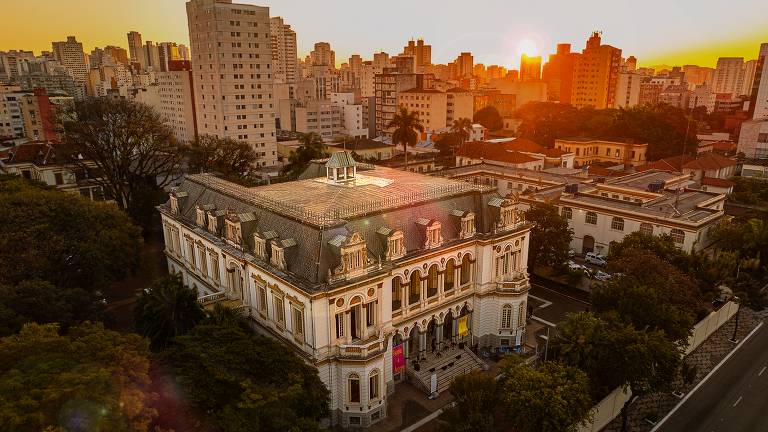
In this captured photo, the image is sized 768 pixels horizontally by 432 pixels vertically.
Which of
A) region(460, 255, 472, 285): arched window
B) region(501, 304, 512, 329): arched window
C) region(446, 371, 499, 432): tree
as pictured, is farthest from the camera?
region(501, 304, 512, 329): arched window

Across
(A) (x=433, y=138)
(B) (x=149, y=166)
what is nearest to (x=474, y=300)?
(B) (x=149, y=166)

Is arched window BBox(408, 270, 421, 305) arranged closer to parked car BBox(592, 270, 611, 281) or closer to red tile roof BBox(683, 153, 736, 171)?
parked car BBox(592, 270, 611, 281)

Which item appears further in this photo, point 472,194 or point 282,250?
point 472,194

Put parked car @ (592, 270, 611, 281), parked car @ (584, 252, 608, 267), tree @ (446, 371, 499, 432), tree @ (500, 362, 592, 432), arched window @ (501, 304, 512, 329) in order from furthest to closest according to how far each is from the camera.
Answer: parked car @ (584, 252, 608, 267) < parked car @ (592, 270, 611, 281) < arched window @ (501, 304, 512, 329) < tree @ (500, 362, 592, 432) < tree @ (446, 371, 499, 432)

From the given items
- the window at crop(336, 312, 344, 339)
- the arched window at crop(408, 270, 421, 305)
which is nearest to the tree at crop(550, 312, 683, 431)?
the arched window at crop(408, 270, 421, 305)

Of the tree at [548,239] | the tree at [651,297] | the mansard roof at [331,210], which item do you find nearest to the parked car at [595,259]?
the tree at [548,239]

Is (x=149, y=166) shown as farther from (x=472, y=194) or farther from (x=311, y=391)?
(x=311, y=391)
